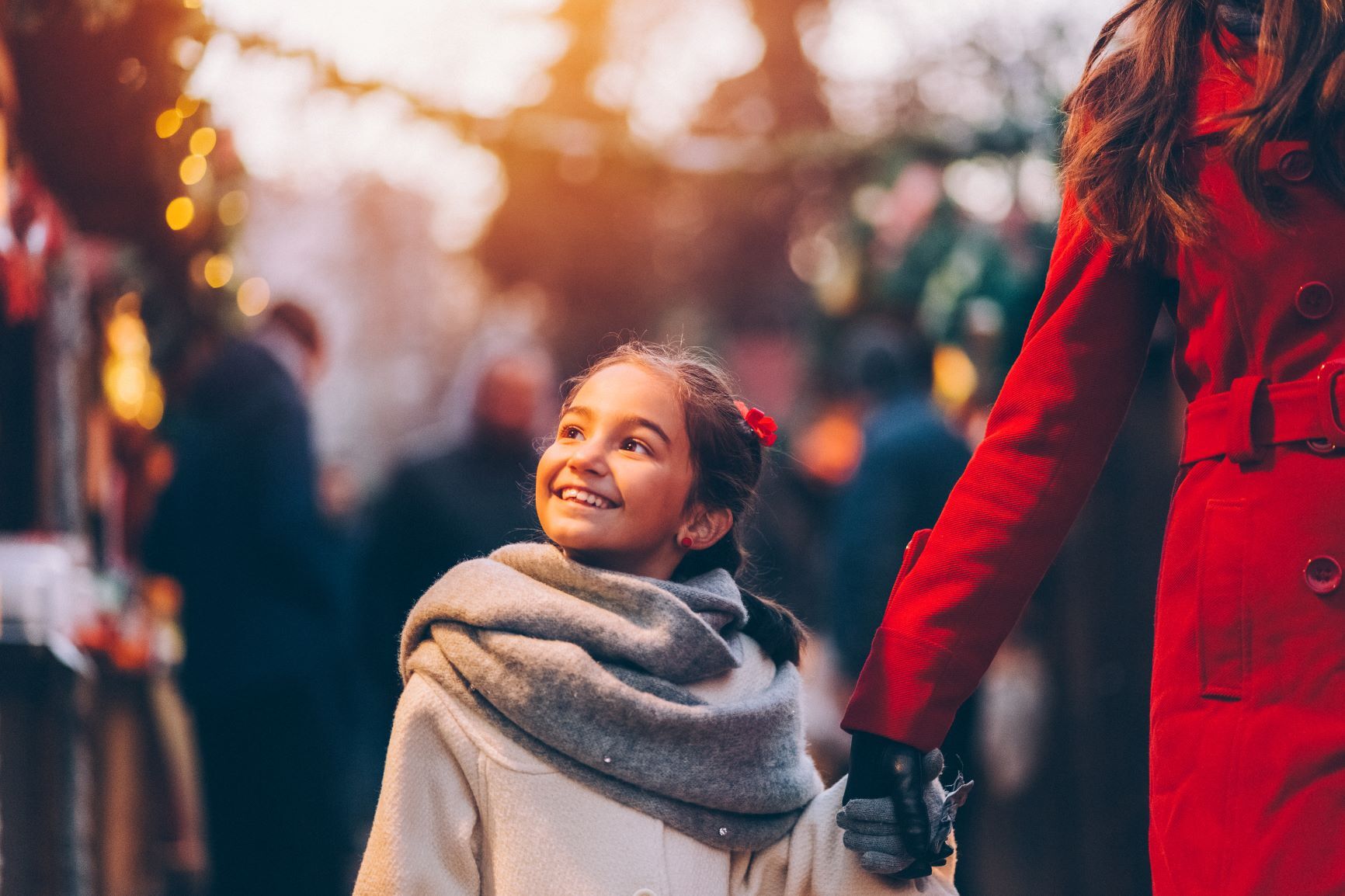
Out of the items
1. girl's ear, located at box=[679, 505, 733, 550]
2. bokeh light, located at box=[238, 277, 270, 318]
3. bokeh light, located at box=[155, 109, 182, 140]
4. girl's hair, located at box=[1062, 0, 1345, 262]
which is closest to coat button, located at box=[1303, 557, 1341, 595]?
girl's hair, located at box=[1062, 0, 1345, 262]

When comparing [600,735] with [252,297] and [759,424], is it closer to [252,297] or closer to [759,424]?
[759,424]

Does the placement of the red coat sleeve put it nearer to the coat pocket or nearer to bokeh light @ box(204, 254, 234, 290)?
the coat pocket

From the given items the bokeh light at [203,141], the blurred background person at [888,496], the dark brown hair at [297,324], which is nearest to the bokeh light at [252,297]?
Answer: the dark brown hair at [297,324]

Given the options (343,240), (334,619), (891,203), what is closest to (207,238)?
(334,619)

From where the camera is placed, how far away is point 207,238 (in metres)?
6.64

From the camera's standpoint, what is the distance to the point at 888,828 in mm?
2602

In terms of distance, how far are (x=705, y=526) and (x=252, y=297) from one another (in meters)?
4.63

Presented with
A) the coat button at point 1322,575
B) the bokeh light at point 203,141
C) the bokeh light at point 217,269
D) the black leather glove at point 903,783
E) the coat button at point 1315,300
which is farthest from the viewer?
the bokeh light at point 217,269

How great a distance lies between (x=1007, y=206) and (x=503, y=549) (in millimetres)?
6465

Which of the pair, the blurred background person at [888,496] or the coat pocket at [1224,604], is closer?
the coat pocket at [1224,604]

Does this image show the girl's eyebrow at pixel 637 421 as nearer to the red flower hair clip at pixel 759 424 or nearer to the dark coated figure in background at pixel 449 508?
the red flower hair clip at pixel 759 424

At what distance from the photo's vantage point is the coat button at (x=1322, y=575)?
91.1 inches

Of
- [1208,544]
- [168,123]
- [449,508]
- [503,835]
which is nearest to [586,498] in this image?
[503,835]

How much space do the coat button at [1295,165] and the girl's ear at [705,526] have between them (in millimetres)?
1065
